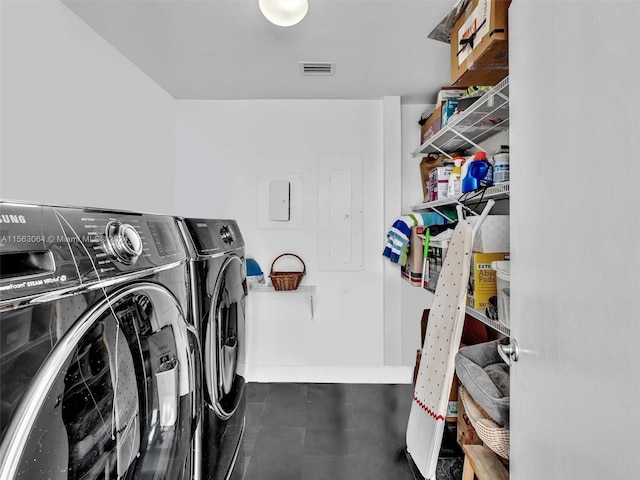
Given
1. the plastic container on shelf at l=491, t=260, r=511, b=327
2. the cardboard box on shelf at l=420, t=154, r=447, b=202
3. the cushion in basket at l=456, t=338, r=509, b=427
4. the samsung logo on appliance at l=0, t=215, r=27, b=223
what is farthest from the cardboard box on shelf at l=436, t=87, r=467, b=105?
the samsung logo on appliance at l=0, t=215, r=27, b=223

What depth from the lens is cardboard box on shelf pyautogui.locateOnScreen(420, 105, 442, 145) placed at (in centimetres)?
229

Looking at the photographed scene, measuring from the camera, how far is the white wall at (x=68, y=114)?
142 centimetres

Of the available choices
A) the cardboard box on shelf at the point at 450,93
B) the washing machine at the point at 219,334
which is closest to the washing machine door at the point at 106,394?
the washing machine at the point at 219,334

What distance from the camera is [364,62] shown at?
2.22 m

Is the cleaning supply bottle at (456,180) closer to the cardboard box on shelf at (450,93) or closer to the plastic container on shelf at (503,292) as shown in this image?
the cardboard box on shelf at (450,93)

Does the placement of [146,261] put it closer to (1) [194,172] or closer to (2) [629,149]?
(2) [629,149]

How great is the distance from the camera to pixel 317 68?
2.31 meters

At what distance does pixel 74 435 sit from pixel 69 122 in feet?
5.41

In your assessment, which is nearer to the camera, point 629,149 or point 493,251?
point 629,149

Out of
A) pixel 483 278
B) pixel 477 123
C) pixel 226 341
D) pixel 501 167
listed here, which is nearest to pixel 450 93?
pixel 477 123

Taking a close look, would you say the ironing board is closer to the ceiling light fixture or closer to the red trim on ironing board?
the red trim on ironing board

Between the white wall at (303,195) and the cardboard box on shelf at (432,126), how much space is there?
349 mm

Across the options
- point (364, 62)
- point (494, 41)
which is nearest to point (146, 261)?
point (494, 41)

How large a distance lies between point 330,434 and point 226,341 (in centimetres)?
114
